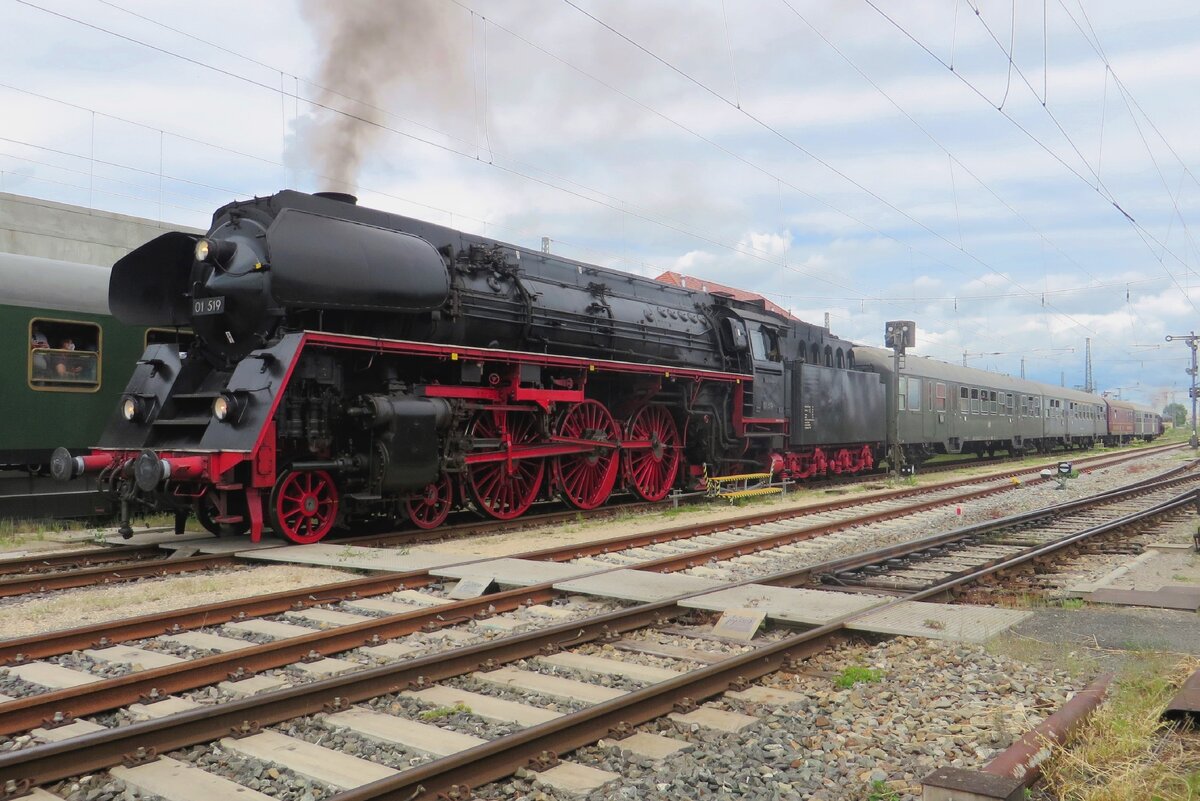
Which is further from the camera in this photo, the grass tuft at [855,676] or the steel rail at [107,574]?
the steel rail at [107,574]

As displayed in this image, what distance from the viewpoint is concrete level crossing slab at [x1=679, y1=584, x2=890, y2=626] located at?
5.89 metres

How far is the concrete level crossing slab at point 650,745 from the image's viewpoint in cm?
372

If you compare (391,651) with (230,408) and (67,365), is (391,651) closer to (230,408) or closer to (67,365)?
(230,408)

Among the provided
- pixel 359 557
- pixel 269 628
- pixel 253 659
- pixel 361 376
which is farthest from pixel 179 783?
pixel 361 376

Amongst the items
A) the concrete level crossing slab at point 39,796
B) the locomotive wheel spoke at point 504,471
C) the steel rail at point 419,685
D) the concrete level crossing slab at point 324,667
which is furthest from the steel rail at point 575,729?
the locomotive wheel spoke at point 504,471

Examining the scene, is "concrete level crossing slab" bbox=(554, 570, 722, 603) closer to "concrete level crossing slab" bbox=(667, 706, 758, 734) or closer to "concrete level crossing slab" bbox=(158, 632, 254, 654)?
"concrete level crossing slab" bbox=(667, 706, 758, 734)

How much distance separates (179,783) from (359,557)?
501 centimetres

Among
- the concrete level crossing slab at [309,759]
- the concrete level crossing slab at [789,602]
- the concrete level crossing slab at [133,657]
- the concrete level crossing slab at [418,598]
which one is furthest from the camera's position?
the concrete level crossing slab at [418,598]

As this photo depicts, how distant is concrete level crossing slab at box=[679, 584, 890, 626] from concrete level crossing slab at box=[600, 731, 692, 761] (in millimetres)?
2142

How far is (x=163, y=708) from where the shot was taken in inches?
163

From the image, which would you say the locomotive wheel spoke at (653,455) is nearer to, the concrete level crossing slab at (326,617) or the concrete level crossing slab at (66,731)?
the concrete level crossing slab at (326,617)

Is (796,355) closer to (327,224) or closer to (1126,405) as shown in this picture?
(327,224)

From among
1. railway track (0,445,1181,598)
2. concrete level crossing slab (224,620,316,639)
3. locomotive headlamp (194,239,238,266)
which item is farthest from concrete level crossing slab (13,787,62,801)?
locomotive headlamp (194,239,238,266)

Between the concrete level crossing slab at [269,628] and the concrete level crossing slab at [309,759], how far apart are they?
1824 mm
